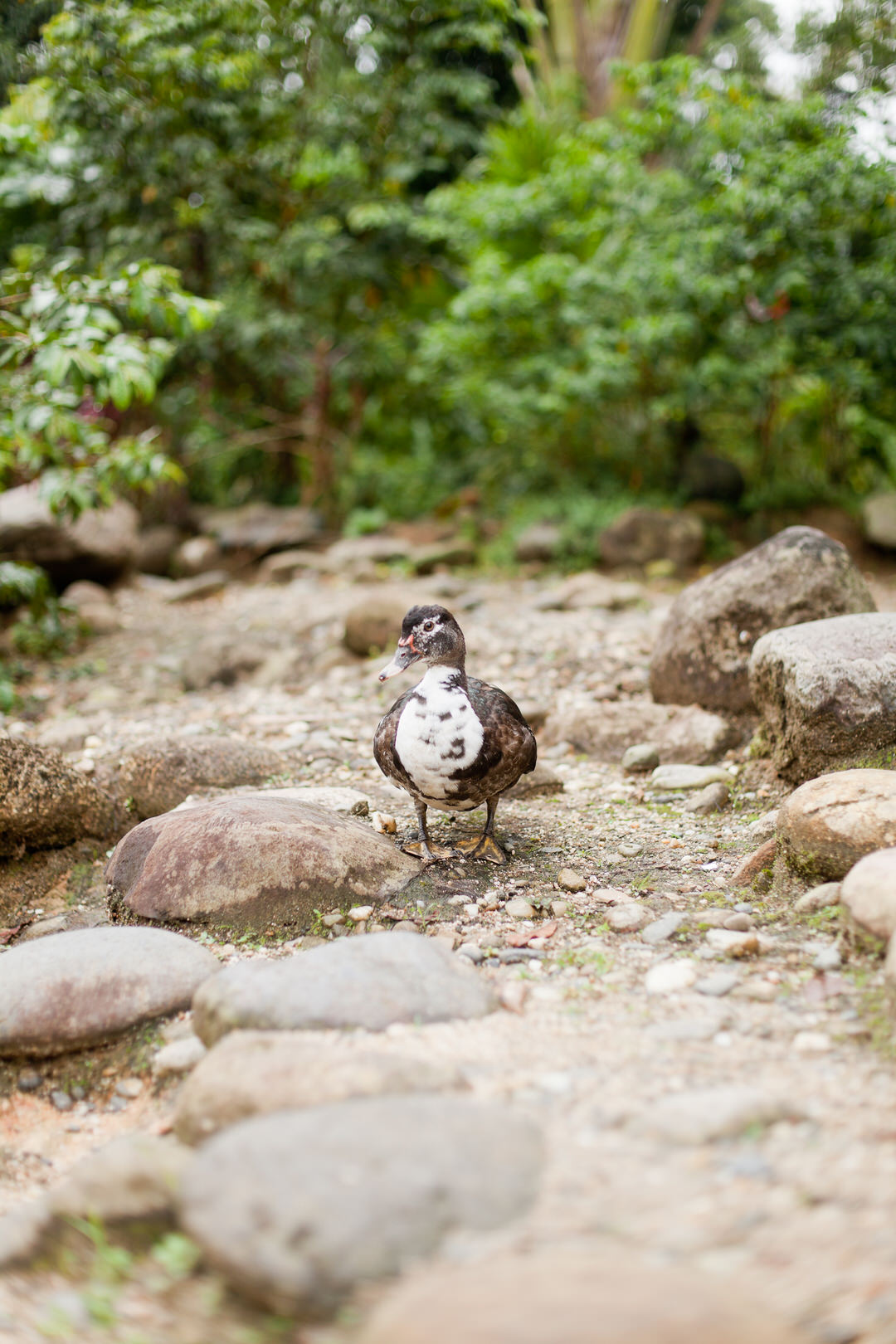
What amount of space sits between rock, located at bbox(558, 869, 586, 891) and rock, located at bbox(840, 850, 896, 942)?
3.01 feet

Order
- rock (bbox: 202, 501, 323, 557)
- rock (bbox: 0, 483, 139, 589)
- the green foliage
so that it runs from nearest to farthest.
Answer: the green foliage, rock (bbox: 0, 483, 139, 589), rock (bbox: 202, 501, 323, 557)

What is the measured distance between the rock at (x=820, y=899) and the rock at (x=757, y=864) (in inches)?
9.1

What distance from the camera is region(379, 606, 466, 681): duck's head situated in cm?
313

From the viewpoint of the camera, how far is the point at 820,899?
2658 millimetres

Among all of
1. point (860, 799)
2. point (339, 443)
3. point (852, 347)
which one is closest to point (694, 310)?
point (852, 347)

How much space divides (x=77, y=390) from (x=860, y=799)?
3570 mm

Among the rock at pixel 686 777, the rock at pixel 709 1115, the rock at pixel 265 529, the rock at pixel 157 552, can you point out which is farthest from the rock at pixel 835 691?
the rock at pixel 157 552

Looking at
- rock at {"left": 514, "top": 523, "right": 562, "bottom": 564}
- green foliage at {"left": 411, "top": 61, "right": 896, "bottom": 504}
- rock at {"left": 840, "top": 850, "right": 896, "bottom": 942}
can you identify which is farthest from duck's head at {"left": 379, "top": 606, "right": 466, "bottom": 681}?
rock at {"left": 514, "top": 523, "right": 562, "bottom": 564}

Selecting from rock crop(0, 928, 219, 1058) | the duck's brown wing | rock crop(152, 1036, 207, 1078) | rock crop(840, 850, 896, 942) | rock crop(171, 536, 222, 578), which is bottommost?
rock crop(152, 1036, 207, 1078)

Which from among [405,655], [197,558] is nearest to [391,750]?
[405,655]

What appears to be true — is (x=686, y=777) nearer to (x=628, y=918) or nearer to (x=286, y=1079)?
(x=628, y=918)

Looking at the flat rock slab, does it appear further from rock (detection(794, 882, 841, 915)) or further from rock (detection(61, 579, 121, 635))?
rock (detection(61, 579, 121, 635))

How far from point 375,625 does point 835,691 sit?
10.3 ft

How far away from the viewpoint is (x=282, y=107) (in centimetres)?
861
